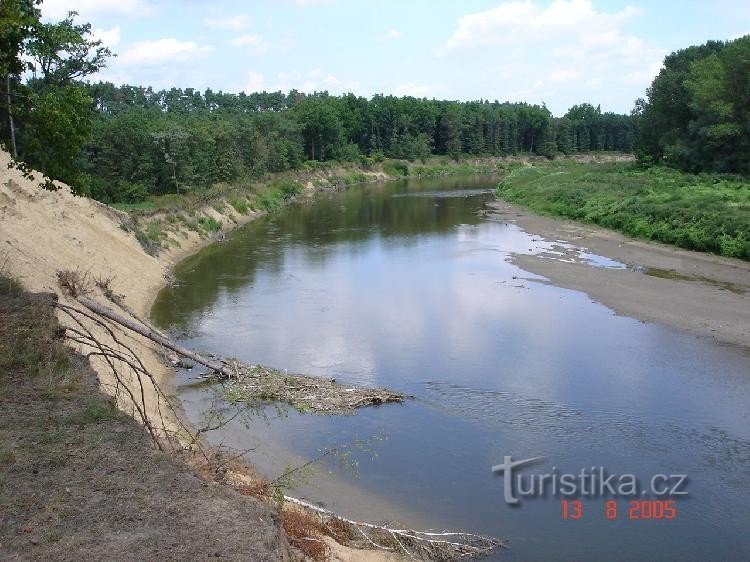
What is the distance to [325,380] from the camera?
56.2 feet

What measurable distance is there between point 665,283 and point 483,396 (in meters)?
14.3

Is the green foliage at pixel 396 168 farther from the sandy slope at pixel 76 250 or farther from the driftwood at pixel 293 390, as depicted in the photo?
the driftwood at pixel 293 390

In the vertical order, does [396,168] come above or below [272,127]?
below

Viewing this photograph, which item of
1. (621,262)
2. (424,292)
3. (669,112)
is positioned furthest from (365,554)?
(669,112)

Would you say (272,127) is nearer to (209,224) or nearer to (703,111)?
(209,224)

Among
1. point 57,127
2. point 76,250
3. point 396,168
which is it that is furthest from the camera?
point 396,168

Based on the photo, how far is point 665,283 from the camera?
27.4 m

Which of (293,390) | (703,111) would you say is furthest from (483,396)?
(703,111)

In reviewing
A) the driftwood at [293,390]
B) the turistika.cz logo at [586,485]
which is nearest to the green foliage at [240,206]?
the driftwood at [293,390]

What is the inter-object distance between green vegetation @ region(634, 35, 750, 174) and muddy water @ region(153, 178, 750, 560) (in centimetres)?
2638

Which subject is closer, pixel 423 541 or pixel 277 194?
pixel 423 541

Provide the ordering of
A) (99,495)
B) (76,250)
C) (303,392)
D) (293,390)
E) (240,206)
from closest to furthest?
(99,495) < (303,392) < (293,390) < (76,250) < (240,206)

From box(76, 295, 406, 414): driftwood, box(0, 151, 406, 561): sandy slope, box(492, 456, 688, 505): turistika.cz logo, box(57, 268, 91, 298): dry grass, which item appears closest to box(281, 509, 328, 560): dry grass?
box(492, 456, 688, 505): turistika.cz logo

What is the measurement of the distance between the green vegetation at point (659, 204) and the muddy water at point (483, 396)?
536 cm
